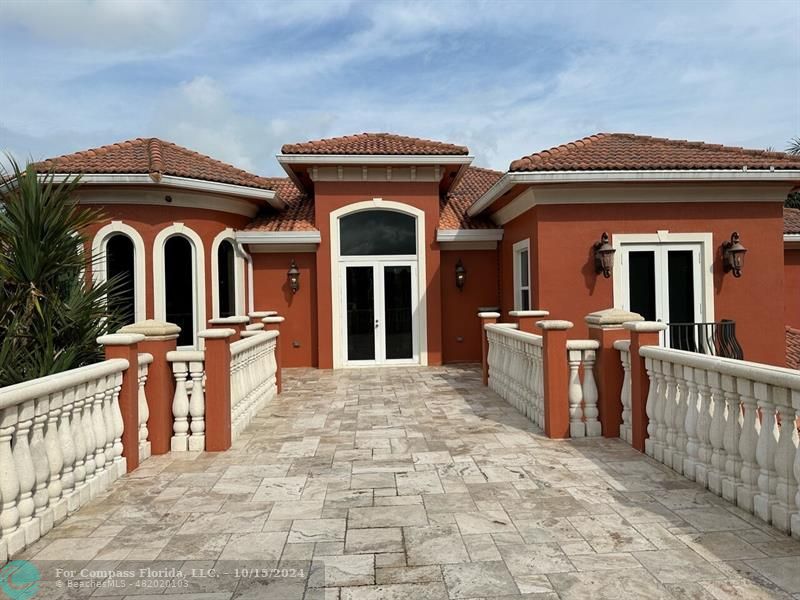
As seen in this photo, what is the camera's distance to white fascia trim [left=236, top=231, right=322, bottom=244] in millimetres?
11539

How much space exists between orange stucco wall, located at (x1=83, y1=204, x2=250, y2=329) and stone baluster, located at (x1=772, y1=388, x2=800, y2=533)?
32.1ft

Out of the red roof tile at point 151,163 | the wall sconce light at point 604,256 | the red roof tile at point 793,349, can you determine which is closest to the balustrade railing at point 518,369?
the wall sconce light at point 604,256

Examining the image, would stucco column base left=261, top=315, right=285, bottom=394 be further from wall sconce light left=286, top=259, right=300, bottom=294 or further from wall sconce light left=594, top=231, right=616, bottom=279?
wall sconce light left=594, top=231, right=616, bottom=279

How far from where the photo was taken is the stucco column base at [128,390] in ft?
16.0

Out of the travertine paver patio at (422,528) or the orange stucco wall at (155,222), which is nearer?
the travertine paver patio at (422,528)

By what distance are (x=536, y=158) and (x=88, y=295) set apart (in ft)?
23.1

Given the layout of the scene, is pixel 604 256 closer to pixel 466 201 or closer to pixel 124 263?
pixel 466 201

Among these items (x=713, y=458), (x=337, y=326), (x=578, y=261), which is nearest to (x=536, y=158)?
(x=578, y=261)

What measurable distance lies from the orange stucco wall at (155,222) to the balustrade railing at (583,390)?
7.67m

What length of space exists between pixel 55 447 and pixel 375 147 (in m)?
9.32

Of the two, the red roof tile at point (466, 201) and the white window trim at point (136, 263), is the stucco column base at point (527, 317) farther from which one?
the white window trim at point (136, 263)

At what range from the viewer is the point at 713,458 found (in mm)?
4051

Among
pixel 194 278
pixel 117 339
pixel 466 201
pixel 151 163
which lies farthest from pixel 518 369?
pixel 466 201

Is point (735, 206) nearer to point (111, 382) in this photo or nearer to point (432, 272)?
point (432, 272)
